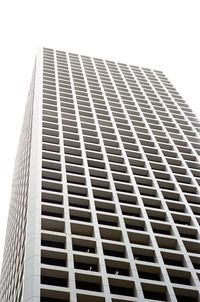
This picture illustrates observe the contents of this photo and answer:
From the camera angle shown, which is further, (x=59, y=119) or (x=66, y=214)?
(x=59, y=119)

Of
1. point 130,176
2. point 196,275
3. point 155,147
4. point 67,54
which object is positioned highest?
point 67,54

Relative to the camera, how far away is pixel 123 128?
57812 millimetres

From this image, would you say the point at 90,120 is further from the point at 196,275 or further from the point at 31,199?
the point at 196,275

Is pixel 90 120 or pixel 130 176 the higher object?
pixel 90 120

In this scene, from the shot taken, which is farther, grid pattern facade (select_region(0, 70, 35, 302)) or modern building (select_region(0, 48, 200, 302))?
grid pattern facade (select_region(0, 70, 35, 302))

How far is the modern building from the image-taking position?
32562 millimetres

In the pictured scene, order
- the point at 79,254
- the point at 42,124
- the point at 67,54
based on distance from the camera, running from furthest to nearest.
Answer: the point at 67,54 → the point at 42,124 → the point at 79,254

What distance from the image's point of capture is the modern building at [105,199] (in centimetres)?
3256

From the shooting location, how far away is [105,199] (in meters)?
42.5

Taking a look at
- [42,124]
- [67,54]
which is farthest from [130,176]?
[67,54]

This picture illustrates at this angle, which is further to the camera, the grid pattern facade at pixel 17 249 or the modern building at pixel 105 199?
the grid pattern facade at pixel 17 249

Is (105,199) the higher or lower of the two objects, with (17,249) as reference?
higher

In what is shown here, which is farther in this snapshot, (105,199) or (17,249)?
(105,199)

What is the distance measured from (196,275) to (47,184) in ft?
42.6
